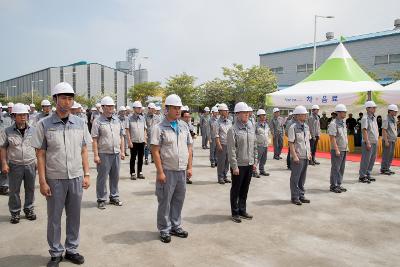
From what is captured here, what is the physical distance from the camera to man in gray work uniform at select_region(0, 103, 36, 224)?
5.75 m

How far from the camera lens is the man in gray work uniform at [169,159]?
492 centimetres

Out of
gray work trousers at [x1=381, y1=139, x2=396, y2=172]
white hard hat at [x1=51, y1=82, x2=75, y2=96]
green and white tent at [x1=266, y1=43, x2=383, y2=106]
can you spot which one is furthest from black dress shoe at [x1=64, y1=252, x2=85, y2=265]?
green and white tent at [x1=266, y1=43, x2=383, y2=106]

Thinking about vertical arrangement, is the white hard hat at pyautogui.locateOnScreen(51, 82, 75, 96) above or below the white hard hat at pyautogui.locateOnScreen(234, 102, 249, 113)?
above

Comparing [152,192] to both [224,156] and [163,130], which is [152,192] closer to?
[224,156]

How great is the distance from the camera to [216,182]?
367 inches

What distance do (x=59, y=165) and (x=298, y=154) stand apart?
15.8 ft

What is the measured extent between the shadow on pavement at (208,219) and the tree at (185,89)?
39103mm

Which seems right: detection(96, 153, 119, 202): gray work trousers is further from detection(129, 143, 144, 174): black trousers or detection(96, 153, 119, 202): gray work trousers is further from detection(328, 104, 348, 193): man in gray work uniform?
detection(328, 104, 348, 193): man in gray work uniform

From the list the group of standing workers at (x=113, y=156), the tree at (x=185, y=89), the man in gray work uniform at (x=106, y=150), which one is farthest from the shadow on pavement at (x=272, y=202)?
the tree at (x=185, y=89)

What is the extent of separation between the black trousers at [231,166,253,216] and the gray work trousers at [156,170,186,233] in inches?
45.7

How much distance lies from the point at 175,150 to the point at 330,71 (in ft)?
43.6

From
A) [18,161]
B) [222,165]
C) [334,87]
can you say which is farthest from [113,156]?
[334,87]

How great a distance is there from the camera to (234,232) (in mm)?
5418

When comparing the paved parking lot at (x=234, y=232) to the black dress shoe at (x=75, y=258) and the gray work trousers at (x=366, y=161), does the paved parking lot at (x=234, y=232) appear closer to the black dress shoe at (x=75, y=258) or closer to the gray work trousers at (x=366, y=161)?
the black dress shoe at (x=75, y=258)
